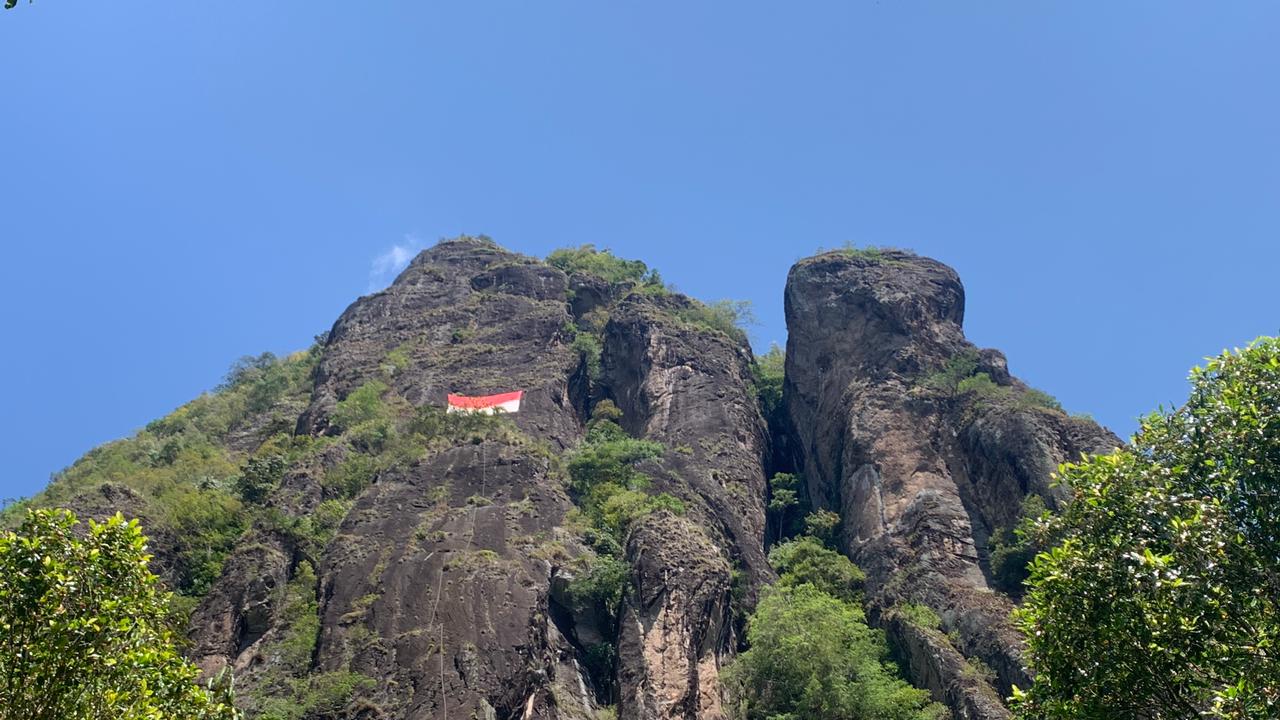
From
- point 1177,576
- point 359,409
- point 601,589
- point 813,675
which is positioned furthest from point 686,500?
point 1177,576

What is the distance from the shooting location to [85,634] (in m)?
14.7

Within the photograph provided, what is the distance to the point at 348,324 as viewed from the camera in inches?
2660

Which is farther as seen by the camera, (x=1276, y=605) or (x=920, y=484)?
(x=920, y=484)

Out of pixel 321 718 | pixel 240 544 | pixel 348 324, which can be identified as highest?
pixel 348 324

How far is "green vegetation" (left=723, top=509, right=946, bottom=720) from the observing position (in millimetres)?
34312

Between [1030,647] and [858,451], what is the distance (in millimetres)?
33446

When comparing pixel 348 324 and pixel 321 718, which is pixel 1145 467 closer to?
pixel 321 718

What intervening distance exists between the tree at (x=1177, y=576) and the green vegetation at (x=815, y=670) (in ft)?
55.9

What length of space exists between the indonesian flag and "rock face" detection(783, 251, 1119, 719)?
660 inches

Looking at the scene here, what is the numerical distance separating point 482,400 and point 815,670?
27234mm

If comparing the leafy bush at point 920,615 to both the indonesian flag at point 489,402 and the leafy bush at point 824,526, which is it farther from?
the indonesian flag at point 489,402

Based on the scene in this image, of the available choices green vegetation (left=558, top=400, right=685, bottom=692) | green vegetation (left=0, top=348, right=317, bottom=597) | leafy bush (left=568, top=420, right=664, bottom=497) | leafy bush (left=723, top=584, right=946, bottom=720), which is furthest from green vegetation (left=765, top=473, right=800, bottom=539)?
green vegetation (left=0, top=348, right=317, bottom=597)

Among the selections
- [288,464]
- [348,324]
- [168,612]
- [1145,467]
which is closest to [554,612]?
[288,464]

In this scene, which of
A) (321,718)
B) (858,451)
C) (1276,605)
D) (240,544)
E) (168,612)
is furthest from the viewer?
(858,451)
